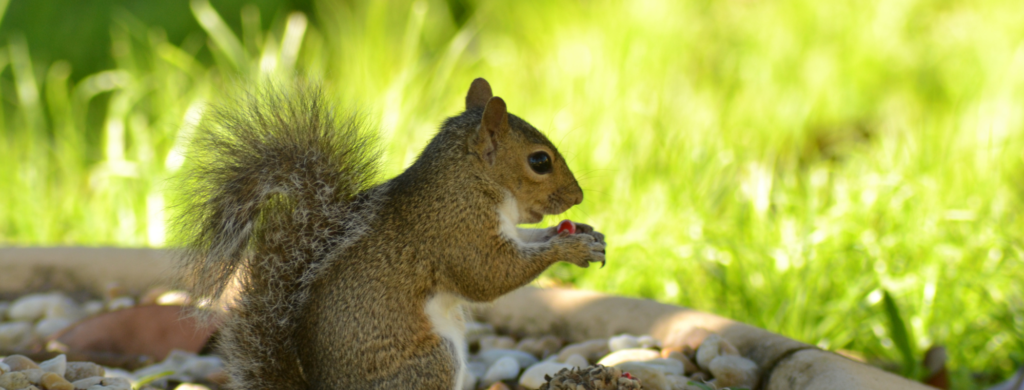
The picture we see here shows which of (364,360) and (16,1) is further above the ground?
(16,1)

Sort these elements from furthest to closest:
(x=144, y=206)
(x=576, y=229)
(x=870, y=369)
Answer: (x=144, y=206)
(x=576, y=229)
(x=870, y=369)

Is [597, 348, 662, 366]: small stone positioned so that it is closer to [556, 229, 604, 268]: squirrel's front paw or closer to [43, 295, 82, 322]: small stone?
[556, 229, 604, 268]: squirrel's front paw

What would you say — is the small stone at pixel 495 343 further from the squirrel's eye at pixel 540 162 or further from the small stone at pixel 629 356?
the squirrel's eye at pixel 540 162

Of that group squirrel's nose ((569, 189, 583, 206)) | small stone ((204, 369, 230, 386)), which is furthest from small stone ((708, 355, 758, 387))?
small stone ((204, 369, 230, 386))

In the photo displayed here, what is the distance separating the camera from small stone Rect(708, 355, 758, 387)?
178 cm

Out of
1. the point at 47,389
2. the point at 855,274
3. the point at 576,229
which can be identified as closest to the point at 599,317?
the point at 576,229

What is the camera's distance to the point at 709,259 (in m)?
2.78

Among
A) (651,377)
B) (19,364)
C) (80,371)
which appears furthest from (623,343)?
(19,364)

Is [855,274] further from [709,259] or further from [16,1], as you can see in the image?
[16,1]

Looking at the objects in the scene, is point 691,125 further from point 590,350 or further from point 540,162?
point 540,162

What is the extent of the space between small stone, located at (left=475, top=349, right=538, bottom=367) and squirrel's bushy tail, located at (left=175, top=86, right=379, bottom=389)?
717mm

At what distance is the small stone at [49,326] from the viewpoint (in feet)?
7.52

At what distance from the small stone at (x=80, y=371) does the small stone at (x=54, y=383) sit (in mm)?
150

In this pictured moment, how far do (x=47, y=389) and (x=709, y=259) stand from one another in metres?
2.20
